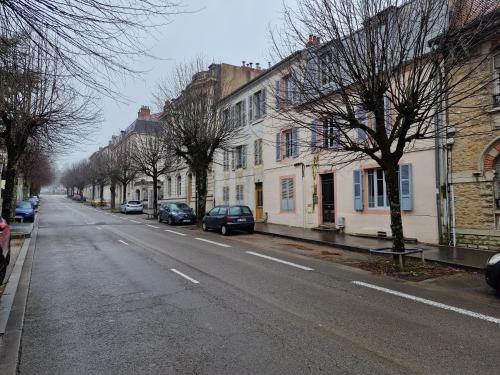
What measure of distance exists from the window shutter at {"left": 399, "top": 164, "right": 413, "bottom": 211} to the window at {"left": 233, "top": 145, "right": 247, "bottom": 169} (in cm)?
1310

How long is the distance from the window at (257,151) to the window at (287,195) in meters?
3.19

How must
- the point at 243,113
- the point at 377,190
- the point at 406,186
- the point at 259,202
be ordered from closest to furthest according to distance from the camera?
the point at 406,186
the point at 377,190
the point at 259,202
the point at 243,113

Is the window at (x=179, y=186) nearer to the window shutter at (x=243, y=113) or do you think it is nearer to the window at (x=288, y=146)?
the window shutter at (x=243, y=113)

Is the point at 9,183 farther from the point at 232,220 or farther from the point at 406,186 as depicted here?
the point at 406,186

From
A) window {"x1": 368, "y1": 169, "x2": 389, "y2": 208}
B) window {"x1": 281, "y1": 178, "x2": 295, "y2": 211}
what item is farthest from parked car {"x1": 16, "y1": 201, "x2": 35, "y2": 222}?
window {"x1": 368, "y1": 169, "x2": 389, "y2": 208}

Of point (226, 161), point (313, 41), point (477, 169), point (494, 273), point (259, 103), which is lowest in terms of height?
point (494, 273)

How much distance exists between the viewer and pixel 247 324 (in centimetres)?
544

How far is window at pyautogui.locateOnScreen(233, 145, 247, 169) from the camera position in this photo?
2672 cm

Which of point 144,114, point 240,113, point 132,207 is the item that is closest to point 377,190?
point 240,113

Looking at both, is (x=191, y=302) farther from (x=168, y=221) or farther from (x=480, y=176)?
(x=168, y=221)

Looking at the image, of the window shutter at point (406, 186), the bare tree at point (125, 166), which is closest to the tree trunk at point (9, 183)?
the window shutter at point (406, 186)

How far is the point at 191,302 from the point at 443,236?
33.4 feet

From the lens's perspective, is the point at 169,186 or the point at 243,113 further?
the point at 169,186

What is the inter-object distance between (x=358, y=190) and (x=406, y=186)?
8.22 feet
